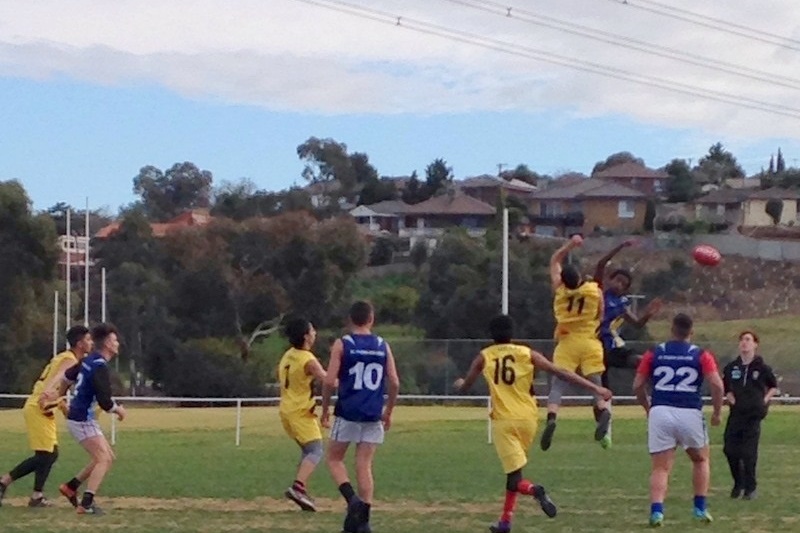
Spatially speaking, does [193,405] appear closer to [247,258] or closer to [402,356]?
[402,356]

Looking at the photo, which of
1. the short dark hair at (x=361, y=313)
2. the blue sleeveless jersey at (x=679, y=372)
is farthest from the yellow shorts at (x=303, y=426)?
the blue sleeveless jersey at (x=679, y=372)

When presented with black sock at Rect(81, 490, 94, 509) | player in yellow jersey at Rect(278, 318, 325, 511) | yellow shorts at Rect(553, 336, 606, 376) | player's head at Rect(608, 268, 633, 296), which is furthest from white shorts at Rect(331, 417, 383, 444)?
player's head at Rect(608, 268, 633, 296)

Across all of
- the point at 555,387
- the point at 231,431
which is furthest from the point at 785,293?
the point at 555,387

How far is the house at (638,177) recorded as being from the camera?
132363 millimetres

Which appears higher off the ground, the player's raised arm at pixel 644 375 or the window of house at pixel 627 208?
the window of house at pixel 627 208

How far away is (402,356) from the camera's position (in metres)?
51.1

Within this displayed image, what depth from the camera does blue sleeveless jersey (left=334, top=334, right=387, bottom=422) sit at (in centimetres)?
1398

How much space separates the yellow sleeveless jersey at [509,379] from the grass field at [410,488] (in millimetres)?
1151

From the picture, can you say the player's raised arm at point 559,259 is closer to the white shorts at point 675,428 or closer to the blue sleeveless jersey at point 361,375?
the white shorts at point 675,428

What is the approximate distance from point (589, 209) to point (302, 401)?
332 feet

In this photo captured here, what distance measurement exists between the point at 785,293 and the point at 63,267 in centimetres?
4079

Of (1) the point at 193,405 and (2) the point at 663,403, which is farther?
(1) the point at 193,405

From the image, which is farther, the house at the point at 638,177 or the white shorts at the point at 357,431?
the house at the point at 638,177

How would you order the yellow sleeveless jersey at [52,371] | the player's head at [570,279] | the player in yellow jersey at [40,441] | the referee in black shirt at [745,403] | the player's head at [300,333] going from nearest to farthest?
the player's head at [300,333] → the yellow sleeveless jersey at [52,371] → the player in yellow jersey at [40,441] → the player's head at [570,279] → the referee in black shirt at [745,403]
